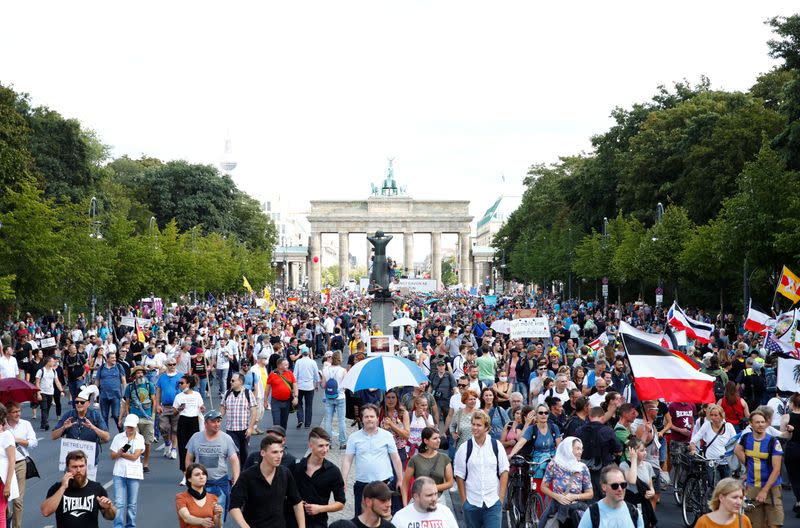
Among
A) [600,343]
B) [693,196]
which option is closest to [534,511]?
[600,343]

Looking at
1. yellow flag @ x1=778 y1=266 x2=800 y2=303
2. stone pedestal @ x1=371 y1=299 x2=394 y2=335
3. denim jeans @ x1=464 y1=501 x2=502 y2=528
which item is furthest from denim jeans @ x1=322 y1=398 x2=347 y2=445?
stone pedestal @ x1=371 y1=299 x2=394 y2=335

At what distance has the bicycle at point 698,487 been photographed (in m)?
12.2

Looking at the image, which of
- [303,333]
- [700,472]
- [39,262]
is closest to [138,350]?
[303,333]

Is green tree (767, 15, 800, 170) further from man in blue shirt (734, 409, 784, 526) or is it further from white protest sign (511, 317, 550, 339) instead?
man in blue shirt (734, 409, 784, 526)

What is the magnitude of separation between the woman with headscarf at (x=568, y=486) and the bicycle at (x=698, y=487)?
2718 millimetres

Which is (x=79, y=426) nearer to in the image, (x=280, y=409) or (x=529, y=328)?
(x=280, y=409)

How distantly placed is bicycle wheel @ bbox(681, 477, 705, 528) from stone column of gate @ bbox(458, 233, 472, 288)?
122 m

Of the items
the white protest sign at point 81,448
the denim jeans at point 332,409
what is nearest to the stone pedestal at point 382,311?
the denim jeans at point 332,409

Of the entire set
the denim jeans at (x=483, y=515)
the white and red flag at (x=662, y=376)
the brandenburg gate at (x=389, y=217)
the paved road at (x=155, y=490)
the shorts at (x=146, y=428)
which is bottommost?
the paved road at (x=155, y=490)

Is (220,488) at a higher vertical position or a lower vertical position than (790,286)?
lower

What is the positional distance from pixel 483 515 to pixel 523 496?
2293mm

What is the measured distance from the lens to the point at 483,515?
963 cm

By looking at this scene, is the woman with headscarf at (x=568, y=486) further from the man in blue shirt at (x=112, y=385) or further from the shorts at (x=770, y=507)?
the man in blue shirt at (x=112, y=385)

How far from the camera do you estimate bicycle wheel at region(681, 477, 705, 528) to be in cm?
1222
